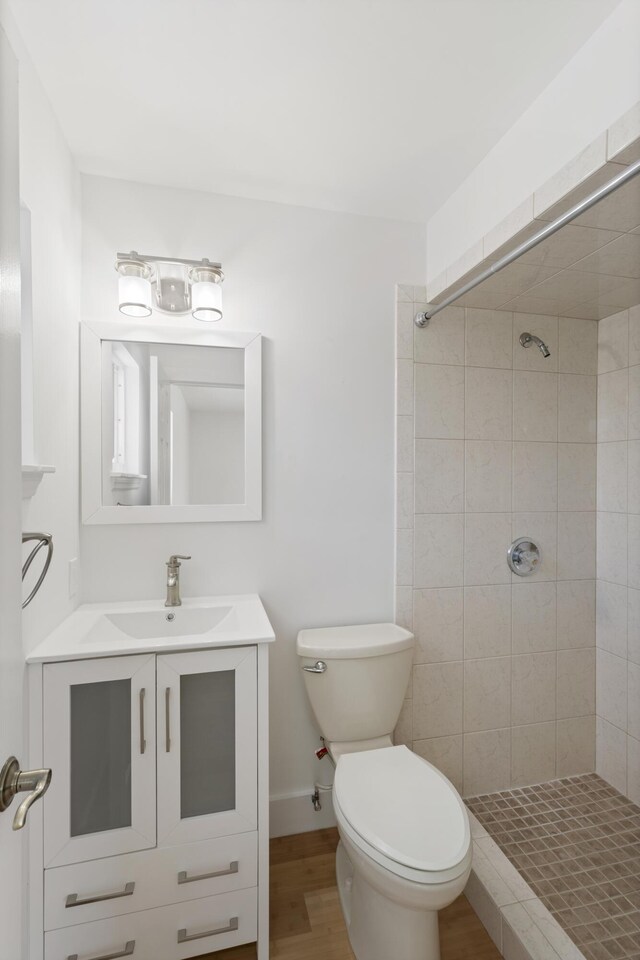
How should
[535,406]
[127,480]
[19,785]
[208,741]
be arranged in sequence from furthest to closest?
[535,406] < [127,480] < [208,741] < [19,785]

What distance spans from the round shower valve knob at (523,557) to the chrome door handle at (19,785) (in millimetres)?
1809

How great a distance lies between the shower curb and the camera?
51.5 inches

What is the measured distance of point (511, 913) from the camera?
1407 mm

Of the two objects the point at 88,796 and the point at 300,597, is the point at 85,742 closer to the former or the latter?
the point at 88,796

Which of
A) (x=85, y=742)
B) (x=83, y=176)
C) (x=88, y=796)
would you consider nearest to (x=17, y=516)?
(x=85, y=742)

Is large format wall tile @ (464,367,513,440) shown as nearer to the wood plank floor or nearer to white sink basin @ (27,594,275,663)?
white sink basin @ (27,594,275,663)

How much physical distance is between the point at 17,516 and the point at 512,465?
1.84m

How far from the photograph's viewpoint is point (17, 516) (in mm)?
708

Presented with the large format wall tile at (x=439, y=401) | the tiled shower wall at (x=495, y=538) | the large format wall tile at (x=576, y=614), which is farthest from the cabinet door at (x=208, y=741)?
the large format wall tile at (x=576, y=614)

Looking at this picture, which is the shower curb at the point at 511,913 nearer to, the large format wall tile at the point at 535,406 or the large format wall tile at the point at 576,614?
the large format wall tile at the point at 576,614

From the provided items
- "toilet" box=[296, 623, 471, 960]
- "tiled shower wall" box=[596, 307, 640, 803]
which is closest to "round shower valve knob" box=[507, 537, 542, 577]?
"tiled shower wall" box=[596, 307, 640, 803]

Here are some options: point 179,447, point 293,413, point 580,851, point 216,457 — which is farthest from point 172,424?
point 580,851

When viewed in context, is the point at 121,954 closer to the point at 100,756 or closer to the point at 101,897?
the point at 101,897

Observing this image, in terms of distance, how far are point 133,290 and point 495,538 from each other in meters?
1.68
